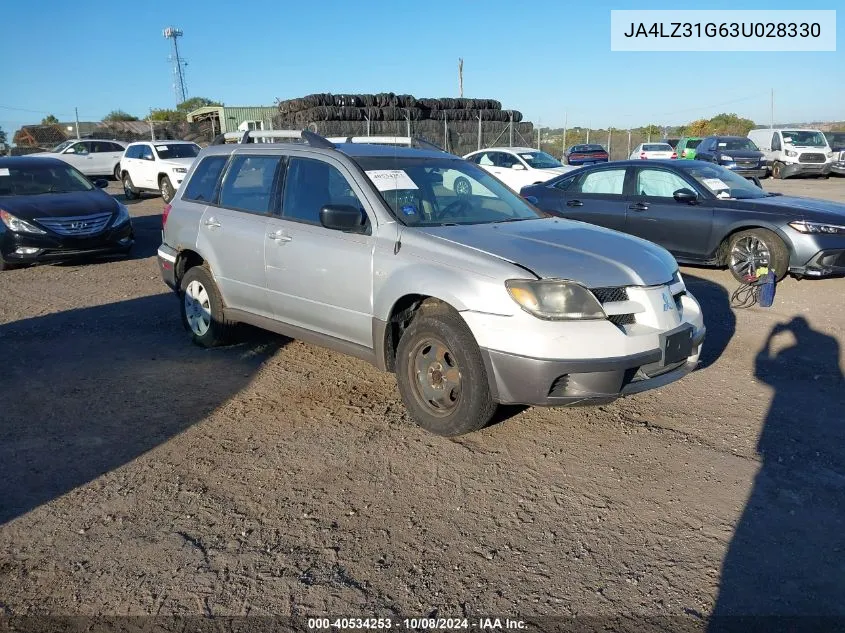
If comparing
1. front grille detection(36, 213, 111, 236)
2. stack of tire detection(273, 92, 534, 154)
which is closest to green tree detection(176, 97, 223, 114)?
stack of tire detection(273, 92, 534, 154)

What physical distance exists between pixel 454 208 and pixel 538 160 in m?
13.3

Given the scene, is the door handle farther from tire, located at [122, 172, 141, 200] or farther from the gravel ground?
tire, located at [122, 172, 141, 200]

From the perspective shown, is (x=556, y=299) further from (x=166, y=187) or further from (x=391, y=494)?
(x=166, y=187)

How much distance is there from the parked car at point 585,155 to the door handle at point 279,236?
27.8 metres

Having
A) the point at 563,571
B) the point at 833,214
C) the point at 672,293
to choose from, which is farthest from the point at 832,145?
the point at 563,571

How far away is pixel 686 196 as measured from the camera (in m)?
8.91

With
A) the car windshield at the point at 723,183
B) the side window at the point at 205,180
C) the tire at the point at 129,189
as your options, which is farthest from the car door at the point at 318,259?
the tire at the point at 129,189

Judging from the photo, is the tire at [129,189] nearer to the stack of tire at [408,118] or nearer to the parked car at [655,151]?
the stack of tire at [408,118]

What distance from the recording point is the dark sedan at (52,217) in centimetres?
993

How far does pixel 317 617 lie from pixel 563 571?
3.47 feet

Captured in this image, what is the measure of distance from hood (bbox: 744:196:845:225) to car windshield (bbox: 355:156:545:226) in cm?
434

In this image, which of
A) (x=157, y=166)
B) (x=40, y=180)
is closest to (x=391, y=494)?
(x=40, y=180)

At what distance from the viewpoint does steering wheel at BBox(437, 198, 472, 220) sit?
16.5 feet

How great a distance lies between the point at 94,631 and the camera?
2.79 m
